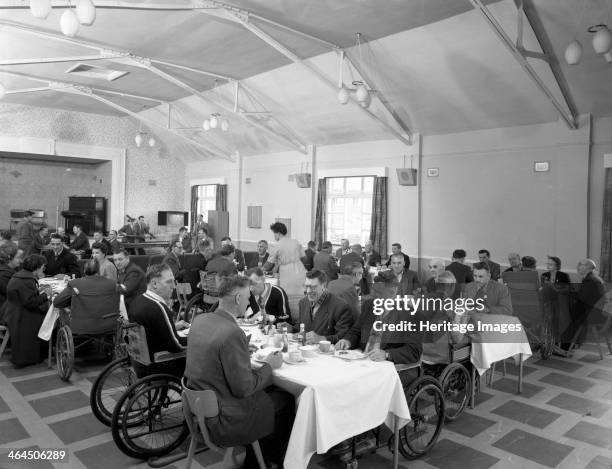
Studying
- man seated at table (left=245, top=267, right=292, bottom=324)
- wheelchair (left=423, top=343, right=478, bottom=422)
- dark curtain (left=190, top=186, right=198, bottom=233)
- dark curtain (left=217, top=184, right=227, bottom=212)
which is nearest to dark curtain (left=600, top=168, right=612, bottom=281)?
wheelchair (left=423, top=343, right=478, bottom=422)

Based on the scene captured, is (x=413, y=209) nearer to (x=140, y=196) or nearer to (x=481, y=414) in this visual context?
(x=481, y=414)

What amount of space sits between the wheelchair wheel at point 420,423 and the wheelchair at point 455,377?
0.19 meters

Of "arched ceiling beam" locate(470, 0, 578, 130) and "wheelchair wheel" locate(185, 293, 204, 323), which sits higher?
"arched ceiling beam" locate(470, 0, 578, 130)

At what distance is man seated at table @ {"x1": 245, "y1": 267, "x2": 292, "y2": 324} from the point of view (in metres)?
4.27

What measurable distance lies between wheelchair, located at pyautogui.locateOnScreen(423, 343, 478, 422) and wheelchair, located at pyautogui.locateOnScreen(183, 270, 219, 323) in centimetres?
290

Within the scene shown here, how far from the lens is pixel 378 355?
3031 mm

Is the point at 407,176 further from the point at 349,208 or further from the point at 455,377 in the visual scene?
the point at 455,377

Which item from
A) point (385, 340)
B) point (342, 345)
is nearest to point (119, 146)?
point (342, 345)

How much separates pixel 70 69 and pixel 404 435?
916 cm

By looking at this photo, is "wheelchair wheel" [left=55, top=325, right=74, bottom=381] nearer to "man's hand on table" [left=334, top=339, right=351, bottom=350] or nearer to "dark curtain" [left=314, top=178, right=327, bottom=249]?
"man's hand on table" [left=334, top=339, right=351, bottom=350]

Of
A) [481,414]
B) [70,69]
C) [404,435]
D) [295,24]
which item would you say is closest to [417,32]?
[295,24]

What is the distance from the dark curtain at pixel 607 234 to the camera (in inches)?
278

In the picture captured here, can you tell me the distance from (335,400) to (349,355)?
17.3 inches

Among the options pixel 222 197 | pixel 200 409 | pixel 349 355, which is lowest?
pixel 200 409
